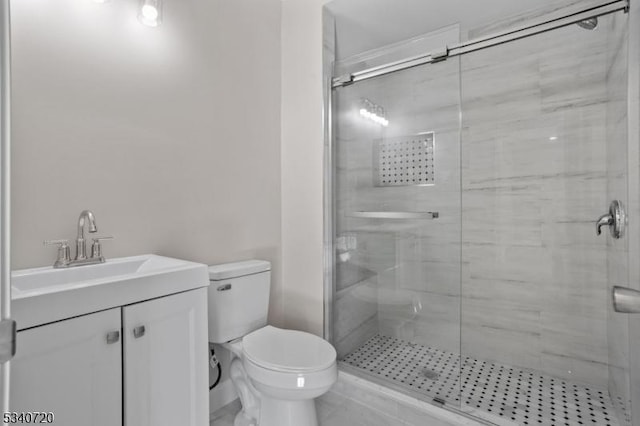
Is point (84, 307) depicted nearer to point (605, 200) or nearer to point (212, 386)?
point (212, 386)

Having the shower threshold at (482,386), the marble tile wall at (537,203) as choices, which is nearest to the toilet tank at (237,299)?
the shower threshold at (482,386)

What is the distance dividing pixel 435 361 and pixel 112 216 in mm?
1938

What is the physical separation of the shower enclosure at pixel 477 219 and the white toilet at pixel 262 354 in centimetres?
50

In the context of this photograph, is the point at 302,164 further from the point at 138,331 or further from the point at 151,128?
the point at 138,331

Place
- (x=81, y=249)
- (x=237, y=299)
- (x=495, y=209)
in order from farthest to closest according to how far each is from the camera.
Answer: (x=495, y=209) < (x=237, y=299) < (x=81, y=249)

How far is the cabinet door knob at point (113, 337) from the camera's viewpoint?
40.6 inches

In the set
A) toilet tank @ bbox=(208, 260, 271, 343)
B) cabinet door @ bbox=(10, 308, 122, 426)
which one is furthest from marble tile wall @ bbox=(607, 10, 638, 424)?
cabinet door @ bbox=(10, 308, 122, 426)

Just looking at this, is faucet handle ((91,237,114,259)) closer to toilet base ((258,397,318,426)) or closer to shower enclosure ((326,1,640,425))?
toilet base ((258,397,318,426))

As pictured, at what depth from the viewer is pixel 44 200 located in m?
1.27

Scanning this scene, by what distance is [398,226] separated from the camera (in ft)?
7.04

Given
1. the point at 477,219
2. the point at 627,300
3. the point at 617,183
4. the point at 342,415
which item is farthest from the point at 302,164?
the point at 627,300

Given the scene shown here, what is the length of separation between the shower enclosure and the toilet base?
516 millimetres

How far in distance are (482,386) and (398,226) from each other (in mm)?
1020

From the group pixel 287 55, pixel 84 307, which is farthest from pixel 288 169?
pixel 84 307
